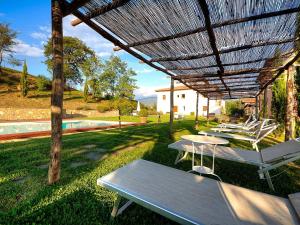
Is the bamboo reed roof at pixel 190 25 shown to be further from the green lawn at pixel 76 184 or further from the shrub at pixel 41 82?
the shrub at pixel 41 82

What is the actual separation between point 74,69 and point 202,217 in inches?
1742

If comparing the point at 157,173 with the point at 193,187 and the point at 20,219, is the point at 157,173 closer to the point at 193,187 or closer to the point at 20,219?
the point at 193,187

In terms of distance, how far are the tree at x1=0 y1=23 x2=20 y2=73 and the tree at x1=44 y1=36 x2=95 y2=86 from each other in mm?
5595

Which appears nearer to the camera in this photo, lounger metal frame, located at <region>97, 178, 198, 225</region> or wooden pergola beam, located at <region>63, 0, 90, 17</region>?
lounger metal frame, located at <region>97, 178, 198, 225</region>

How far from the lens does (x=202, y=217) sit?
158 cm

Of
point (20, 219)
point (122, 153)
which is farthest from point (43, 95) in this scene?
point (20, 219)

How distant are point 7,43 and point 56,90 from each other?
38.5 metres

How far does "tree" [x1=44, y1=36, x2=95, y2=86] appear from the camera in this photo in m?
37.3

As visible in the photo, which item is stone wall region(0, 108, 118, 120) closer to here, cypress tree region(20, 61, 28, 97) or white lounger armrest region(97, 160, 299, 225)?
cypress tree region(20, 61, 28, 97)

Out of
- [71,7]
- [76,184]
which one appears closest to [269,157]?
[76,184]

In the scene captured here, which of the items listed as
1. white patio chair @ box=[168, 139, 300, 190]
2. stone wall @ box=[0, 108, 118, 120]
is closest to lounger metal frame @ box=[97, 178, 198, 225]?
white patio chair @ box=[168, 139, 300, 190]

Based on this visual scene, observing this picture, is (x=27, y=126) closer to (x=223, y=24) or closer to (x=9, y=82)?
(x=223, y=24)

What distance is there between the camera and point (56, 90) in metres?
2.97

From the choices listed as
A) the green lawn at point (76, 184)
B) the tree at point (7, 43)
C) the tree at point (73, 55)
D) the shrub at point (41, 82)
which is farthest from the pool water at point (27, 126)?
the tree at point (7, 43)
